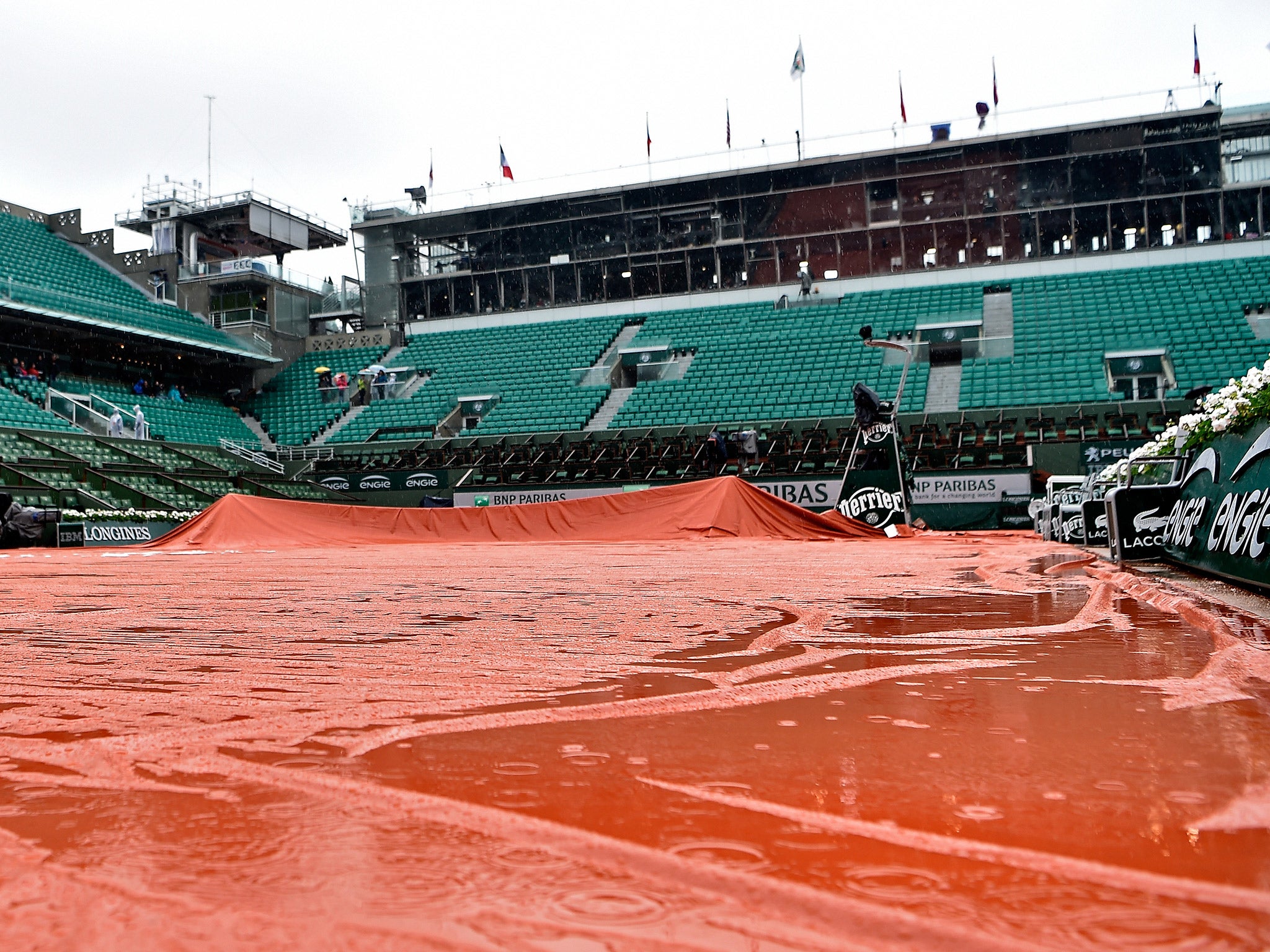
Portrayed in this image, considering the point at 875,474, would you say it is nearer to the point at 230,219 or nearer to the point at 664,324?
the point at 664,324

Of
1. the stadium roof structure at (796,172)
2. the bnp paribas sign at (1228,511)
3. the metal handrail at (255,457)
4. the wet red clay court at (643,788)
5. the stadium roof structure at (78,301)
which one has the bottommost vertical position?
the wet red clay court at (643,788)

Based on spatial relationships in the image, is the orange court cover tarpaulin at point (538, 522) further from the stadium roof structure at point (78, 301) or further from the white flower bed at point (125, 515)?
the stadium roof structure at point (78, 301)

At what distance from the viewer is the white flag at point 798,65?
30.3m

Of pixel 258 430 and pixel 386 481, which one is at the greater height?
pixel 258 430

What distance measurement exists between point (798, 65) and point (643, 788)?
107 ft

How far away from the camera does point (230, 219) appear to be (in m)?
30.9

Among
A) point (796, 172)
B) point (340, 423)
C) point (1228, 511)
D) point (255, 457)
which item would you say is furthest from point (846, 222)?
point (1228, 511)

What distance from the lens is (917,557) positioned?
850 cm

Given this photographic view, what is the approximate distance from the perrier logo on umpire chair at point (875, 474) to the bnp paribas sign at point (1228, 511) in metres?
6.48

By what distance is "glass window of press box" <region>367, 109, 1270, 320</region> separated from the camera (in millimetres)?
26781

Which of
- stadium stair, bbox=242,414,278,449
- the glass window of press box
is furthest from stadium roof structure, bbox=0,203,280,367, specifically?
the glass window of press box

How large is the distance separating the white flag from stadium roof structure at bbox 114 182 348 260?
58.0 ft

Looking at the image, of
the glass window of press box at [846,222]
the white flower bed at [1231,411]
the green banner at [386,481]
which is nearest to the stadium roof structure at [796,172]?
the glass window of press box at [846,222]

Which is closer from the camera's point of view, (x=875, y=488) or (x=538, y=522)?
(x=875, y=488)
